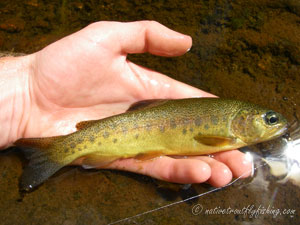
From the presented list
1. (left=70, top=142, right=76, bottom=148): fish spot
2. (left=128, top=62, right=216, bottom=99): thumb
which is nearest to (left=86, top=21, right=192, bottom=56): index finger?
(left=128, top=62, right=216, bottom=99): thumb

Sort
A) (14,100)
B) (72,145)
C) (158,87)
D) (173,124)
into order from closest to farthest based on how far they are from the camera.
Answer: (72,145) → (173,124) → (14,100) → (158,87)

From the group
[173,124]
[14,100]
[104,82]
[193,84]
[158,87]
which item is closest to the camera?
[173,124]

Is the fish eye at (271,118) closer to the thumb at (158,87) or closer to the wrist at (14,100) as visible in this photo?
the thumb at (158,87)

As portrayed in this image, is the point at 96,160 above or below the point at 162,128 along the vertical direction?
below

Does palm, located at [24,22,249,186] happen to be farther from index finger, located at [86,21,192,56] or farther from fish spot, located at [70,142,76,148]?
fish spot, located at [70,142,76,148]

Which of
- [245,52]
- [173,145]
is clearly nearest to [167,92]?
[173,145]

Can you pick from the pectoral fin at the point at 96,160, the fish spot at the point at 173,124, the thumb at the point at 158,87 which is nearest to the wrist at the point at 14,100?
the pectoral fin at the point at 96,160

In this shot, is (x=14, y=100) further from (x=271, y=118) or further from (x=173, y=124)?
(x=271, y=118)

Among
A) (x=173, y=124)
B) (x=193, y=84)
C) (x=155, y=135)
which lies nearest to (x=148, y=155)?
(x=155, y=135)
